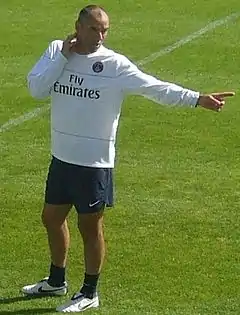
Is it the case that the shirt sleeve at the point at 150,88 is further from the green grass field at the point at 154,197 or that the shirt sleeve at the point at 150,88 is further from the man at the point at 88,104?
the green grass field at the point at 154,197

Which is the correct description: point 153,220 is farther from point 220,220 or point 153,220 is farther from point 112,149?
point 112,149

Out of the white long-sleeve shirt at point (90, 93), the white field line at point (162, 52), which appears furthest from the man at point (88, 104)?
the white field line at point (162, 52)

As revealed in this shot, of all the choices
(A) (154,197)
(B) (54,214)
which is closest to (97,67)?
(B) (54,214)

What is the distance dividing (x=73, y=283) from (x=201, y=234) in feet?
4.75

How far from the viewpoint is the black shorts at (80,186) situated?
6371 mm

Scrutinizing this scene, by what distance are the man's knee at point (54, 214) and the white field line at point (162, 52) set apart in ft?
15.0

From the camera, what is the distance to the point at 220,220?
8.43m

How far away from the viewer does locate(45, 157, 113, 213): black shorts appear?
6.37m

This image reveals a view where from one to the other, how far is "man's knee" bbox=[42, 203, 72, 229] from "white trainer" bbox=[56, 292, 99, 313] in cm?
49

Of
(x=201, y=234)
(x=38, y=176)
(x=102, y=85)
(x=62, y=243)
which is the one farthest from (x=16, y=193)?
(x=102, y=85)

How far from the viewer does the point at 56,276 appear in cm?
686

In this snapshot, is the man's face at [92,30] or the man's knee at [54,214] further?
the man's knee at [54,214]

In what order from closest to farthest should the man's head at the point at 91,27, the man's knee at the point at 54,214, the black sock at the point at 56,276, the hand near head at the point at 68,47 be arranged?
the man's head at the point at 91,27, the hand near head at the point at 68,47, the man's knee at the point at 54,214, the black sock at the point at 56,276

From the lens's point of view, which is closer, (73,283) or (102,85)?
(102,85)
